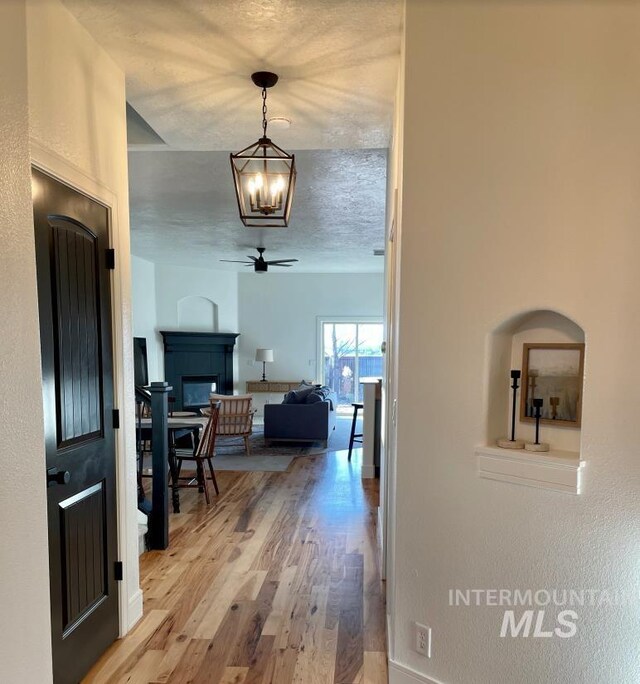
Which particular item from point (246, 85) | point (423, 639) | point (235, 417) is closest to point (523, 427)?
point (423, 639)

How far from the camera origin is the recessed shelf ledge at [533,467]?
4.87 feet

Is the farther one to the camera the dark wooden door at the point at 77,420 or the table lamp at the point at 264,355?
the table lamp at the point at 264,355

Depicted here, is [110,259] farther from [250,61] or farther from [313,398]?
[313,398]

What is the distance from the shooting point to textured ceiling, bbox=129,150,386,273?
3615 mm

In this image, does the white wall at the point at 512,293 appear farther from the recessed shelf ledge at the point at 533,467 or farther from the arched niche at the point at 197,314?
the arched niche at the point at 197,314

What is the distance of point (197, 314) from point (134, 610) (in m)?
7.00

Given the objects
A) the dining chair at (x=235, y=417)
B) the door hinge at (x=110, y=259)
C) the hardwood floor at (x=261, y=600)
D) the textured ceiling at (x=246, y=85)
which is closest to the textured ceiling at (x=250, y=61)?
the textured ceiling at (x=246, y=85)

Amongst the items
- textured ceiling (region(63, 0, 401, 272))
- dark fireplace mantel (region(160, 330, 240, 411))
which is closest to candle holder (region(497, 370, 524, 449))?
textured ceiling (region(63, 0, 401, 272))

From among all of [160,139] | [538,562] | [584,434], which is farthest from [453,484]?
[160,139]

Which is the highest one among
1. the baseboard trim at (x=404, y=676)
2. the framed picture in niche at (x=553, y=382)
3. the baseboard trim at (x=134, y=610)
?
the framed picture in niche at (x=553, y=382)

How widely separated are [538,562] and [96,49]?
2.85 metres

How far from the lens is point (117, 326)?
221cm

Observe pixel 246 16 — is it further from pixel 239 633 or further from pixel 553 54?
pixel 239 633

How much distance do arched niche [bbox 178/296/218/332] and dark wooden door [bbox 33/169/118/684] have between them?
22.0 feet
